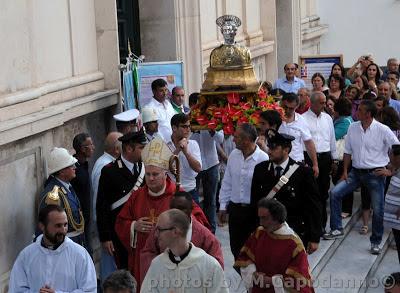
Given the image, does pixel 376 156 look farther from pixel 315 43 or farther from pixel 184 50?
pixel 315 43

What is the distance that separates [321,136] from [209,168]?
1.56m

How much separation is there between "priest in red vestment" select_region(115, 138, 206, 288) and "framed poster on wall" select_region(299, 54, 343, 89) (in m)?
10.4

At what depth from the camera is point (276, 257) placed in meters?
8.66

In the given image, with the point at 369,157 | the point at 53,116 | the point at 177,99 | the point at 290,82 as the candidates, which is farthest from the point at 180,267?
the point at 290,82

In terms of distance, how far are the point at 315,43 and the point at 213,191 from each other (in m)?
13.9

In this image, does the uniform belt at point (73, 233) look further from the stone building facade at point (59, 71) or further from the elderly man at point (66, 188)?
the stone building facade at point (59, 71)

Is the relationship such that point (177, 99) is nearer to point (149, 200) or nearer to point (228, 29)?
point (228, 29)

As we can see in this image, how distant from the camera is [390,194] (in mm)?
11359

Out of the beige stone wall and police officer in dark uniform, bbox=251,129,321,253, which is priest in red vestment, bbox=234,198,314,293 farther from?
the beige stone wall

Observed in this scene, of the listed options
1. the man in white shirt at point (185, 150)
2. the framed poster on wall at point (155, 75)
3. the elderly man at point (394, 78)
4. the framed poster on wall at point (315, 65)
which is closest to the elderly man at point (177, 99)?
the framed poster on wall at point (155, 75)

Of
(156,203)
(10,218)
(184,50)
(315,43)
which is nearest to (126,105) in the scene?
(184,50)

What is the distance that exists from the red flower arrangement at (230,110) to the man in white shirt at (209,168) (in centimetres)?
86

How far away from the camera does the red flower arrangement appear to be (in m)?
11.8

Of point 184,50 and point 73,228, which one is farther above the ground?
point 184,50
